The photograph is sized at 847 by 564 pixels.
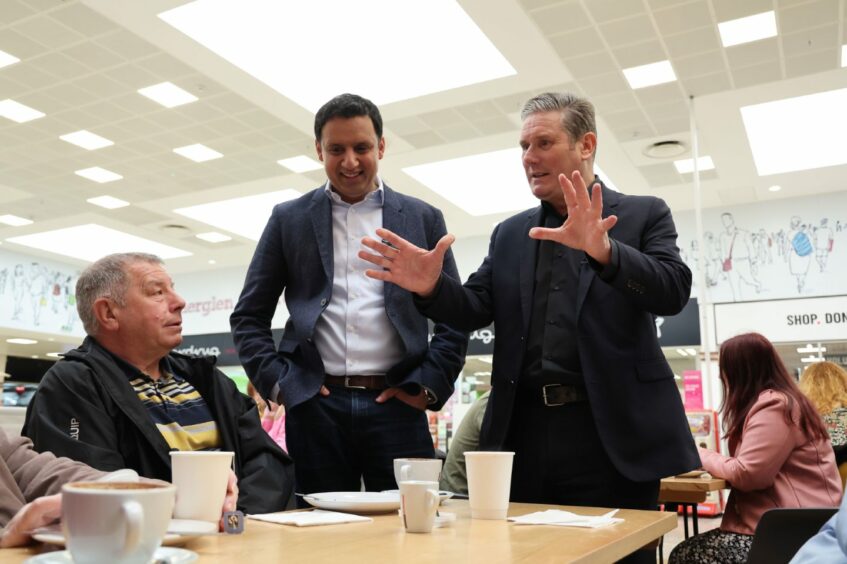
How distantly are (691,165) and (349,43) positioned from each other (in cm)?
458

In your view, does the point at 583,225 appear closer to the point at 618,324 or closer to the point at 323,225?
the point at 618,324

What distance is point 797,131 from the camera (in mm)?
8188

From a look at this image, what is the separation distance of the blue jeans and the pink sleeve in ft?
4.55

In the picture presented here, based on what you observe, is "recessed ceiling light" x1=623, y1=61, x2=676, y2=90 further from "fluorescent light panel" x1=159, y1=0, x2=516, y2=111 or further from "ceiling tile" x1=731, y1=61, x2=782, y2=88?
"fluorescent light panel" x1=159, y1=0, x2=516, y2=111

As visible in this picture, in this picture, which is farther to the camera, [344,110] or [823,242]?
[823,242]

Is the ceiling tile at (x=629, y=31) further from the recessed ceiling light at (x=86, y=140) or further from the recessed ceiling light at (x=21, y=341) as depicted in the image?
the recessed ceiling light at (x=21, y=341)

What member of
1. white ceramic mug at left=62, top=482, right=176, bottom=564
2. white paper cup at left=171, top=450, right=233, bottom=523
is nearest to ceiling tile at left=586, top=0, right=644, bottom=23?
white paper cup at left=171, top=450, right=233, bottom=523

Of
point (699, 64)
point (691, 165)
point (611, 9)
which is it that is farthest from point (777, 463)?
point (691, 165)

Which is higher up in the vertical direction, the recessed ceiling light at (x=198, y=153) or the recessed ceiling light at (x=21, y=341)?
the recessed ceiling light at (x=198, y=153)

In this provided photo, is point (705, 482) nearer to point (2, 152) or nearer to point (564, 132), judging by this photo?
point (564, 132)

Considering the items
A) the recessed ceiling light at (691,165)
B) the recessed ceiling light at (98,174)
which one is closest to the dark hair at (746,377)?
the recessed ceiling light at (691,165)

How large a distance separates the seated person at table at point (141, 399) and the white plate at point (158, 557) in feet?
2.40

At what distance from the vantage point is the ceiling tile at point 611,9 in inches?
228

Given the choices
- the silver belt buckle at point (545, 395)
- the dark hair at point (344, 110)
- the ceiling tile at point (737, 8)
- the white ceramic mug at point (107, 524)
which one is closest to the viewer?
the white ceramic mug at point (107, 524)
